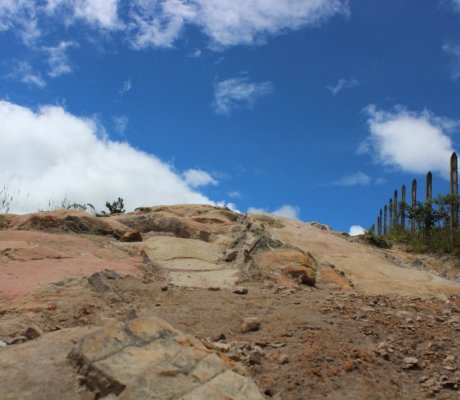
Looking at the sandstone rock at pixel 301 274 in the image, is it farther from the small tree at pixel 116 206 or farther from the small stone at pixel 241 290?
the small tree at pixel 116 206

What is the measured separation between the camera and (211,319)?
3695 millimetres

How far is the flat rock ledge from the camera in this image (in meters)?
2.21

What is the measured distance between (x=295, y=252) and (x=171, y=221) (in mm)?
2655

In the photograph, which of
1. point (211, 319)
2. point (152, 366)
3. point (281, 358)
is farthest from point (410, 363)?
point (152, 366)

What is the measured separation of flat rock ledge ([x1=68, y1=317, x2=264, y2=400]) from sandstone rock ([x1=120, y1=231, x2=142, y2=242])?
453 cm

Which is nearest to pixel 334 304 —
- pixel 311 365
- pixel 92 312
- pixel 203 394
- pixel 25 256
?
pixel 311 365

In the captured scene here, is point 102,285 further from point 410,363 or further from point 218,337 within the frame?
point 410,363

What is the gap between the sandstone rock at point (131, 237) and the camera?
23.4 ft

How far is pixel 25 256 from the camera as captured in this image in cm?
533

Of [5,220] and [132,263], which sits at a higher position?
[5,220]

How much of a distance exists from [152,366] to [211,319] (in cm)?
137

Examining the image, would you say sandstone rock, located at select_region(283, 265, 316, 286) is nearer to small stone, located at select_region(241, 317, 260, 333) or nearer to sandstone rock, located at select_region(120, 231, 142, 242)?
small stone, located at select_region(241, 317, 260, 333)

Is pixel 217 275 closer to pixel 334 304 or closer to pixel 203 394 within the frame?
pixel 334 304

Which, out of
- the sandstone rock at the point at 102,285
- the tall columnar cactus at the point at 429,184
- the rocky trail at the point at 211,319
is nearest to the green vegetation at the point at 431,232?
the tall columnar cactus at the point at 429,184
